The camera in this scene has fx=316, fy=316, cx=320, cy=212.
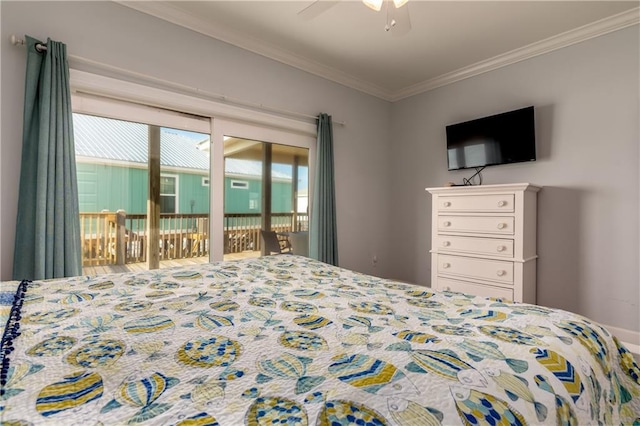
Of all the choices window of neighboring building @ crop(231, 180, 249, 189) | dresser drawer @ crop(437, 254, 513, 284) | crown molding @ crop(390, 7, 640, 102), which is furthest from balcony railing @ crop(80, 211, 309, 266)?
crown molding @ crop(390, 7, 640, 102)

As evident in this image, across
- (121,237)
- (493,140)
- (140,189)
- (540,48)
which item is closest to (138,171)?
(140,189)

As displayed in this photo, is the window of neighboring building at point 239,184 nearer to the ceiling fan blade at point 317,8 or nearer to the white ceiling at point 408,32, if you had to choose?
the white ceiling at point 408,32

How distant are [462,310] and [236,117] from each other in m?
2.57

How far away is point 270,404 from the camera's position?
0.52m

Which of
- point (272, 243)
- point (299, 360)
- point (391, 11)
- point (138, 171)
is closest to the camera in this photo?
point (299, 360)

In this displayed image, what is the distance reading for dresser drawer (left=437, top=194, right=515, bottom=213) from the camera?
2.73 meters

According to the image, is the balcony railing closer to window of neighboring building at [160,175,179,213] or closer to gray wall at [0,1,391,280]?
window of neighboring building at [160,175,179,213]

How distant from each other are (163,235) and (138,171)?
560mm

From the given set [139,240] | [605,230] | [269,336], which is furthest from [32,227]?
[605,230]

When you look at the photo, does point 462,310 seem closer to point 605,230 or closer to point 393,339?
point 393,339

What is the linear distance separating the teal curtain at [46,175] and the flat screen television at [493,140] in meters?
3.46

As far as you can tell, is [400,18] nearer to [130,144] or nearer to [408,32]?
[408,32]

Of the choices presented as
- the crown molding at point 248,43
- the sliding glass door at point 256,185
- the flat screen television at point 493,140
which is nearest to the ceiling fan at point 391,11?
the crown molding at point 248,43

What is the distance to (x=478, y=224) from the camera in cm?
290
